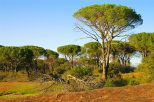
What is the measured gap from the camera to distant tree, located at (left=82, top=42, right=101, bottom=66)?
190 ft

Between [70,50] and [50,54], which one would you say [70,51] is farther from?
[50,54]

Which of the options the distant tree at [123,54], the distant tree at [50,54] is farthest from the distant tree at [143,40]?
the distant tree at [50,54]

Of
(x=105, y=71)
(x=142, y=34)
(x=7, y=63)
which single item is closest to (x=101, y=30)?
(x=105, y=71)

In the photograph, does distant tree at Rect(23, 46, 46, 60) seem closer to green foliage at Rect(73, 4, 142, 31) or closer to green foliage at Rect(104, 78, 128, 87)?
green foliage at Rect(73, 4, 142, 31)

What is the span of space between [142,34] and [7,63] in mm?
24977

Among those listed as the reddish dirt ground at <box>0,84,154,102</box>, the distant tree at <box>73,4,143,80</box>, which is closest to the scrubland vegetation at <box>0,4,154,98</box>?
the distant tree at <box>73,4,143,80</box>

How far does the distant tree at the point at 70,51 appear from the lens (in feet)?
200

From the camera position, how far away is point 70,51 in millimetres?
60875


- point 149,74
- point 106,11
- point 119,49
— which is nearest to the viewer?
point 149,74

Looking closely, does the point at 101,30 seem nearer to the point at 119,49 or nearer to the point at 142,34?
the point at 142,34

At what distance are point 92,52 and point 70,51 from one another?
490cm

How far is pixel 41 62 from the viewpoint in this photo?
208ft

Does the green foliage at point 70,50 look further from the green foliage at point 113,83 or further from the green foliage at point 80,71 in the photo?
the green foliage at point 80,71

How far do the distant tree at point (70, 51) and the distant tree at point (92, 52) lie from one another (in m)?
1.48
